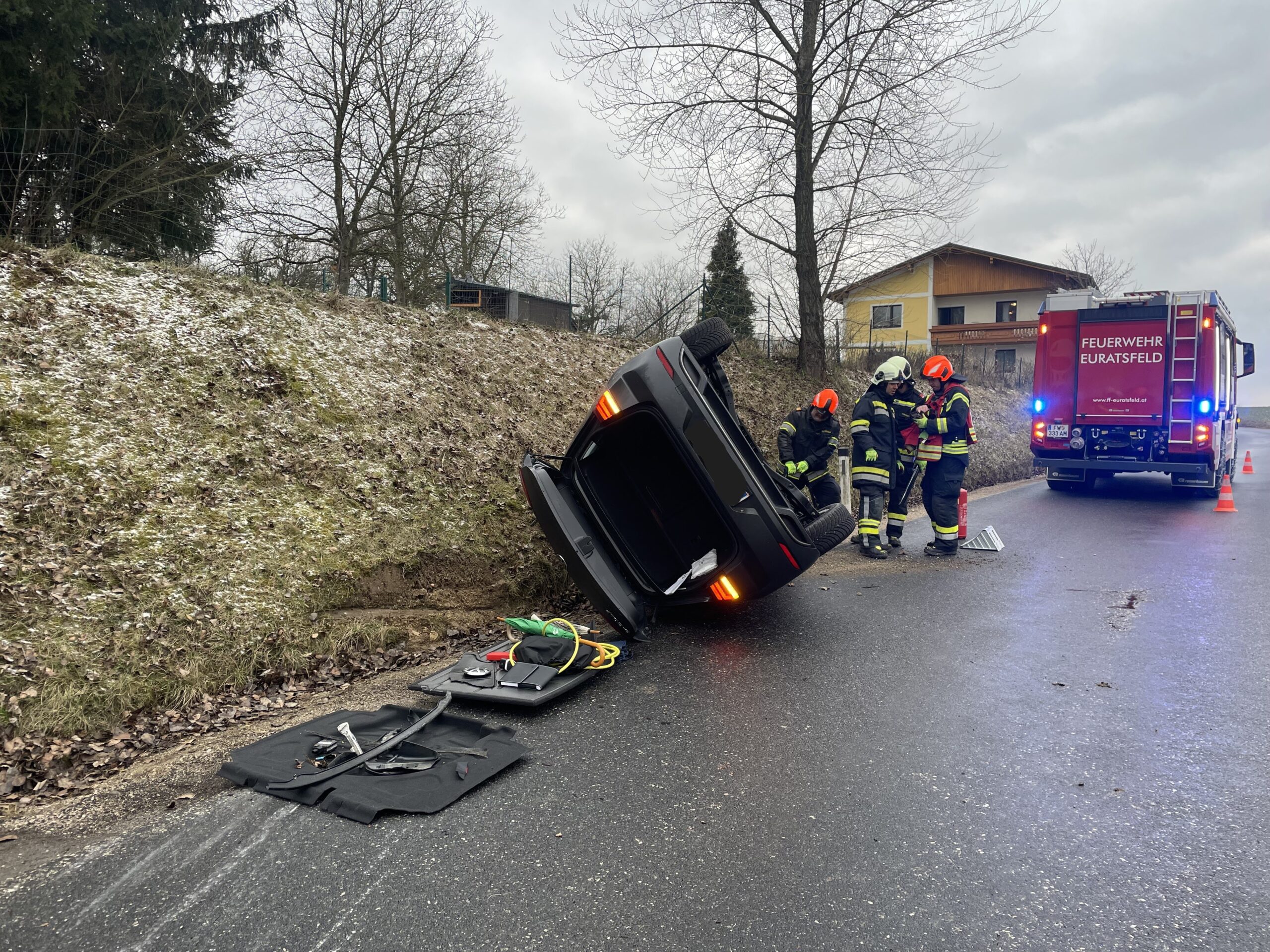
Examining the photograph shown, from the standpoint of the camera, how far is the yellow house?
43000 mm

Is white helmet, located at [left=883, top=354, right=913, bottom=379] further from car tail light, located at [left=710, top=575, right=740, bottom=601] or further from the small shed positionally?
the small shed

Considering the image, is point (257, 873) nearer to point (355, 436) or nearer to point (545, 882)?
point (545, 882)

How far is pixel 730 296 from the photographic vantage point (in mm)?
17328

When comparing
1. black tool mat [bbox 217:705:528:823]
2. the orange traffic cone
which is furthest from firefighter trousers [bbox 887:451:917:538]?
black tool mat [bbox 217:705:528:823]

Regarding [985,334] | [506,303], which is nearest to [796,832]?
[506,303]

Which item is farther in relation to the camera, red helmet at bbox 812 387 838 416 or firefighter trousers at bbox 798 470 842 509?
firefighter trousers at bbox 798 470 842 509

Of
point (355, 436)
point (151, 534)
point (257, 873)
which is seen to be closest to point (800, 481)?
point (355, 436)

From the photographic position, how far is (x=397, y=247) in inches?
632

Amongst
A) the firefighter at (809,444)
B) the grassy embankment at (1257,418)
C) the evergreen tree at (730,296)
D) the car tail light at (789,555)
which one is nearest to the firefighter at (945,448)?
the firefighter at (809,444)

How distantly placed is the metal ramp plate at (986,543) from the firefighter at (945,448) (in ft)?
1.55

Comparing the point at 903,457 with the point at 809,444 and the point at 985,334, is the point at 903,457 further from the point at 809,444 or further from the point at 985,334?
the point at 985,334

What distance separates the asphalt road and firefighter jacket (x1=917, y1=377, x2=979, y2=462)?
3.34 meters

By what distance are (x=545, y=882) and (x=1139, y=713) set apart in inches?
121

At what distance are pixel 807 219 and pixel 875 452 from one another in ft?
21.4
